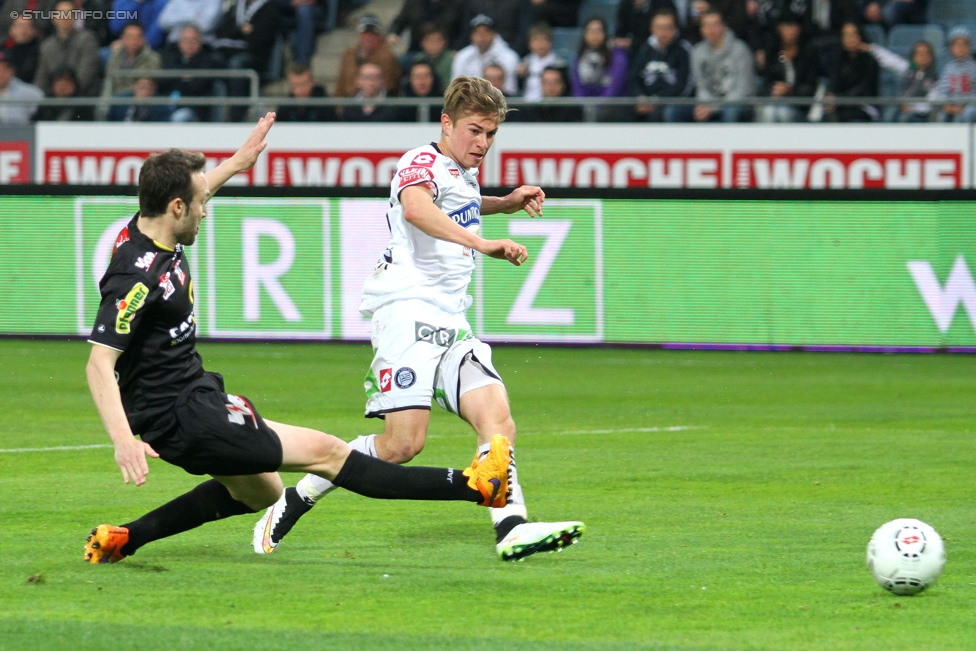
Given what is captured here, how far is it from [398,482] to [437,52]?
1352cm

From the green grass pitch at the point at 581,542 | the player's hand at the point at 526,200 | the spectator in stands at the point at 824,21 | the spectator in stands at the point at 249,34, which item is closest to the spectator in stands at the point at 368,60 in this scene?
the spectator in stands at the point at 249,34

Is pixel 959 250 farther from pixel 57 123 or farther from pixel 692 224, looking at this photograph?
pixel 57 123

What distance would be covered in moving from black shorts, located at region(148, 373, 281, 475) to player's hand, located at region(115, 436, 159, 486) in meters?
0.37

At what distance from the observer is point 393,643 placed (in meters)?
5.14

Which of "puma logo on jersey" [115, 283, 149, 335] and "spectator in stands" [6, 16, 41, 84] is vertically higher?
"spectator in stands" [6, 16, 41, 84]

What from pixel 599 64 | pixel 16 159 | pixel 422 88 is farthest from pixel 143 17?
pixel 599 64

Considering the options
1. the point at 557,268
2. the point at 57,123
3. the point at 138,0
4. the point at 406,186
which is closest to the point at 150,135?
the point at 57,123

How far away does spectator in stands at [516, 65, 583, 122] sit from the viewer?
18109 mm

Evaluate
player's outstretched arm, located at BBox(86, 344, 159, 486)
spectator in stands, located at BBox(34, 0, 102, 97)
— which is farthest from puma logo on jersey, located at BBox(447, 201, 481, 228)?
spectator in stands, located at BBox(34, 0, 102, 97)

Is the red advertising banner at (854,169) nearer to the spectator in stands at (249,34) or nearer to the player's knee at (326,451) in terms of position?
the spectator in stands at (249,34)

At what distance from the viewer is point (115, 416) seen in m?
5.77

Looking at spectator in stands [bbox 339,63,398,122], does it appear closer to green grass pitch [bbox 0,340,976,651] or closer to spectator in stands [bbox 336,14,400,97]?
spectator in stands [bbox 336,14,400,97]

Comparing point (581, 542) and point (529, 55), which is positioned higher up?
point (529, 55)

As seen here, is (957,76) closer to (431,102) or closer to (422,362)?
(431,102)
